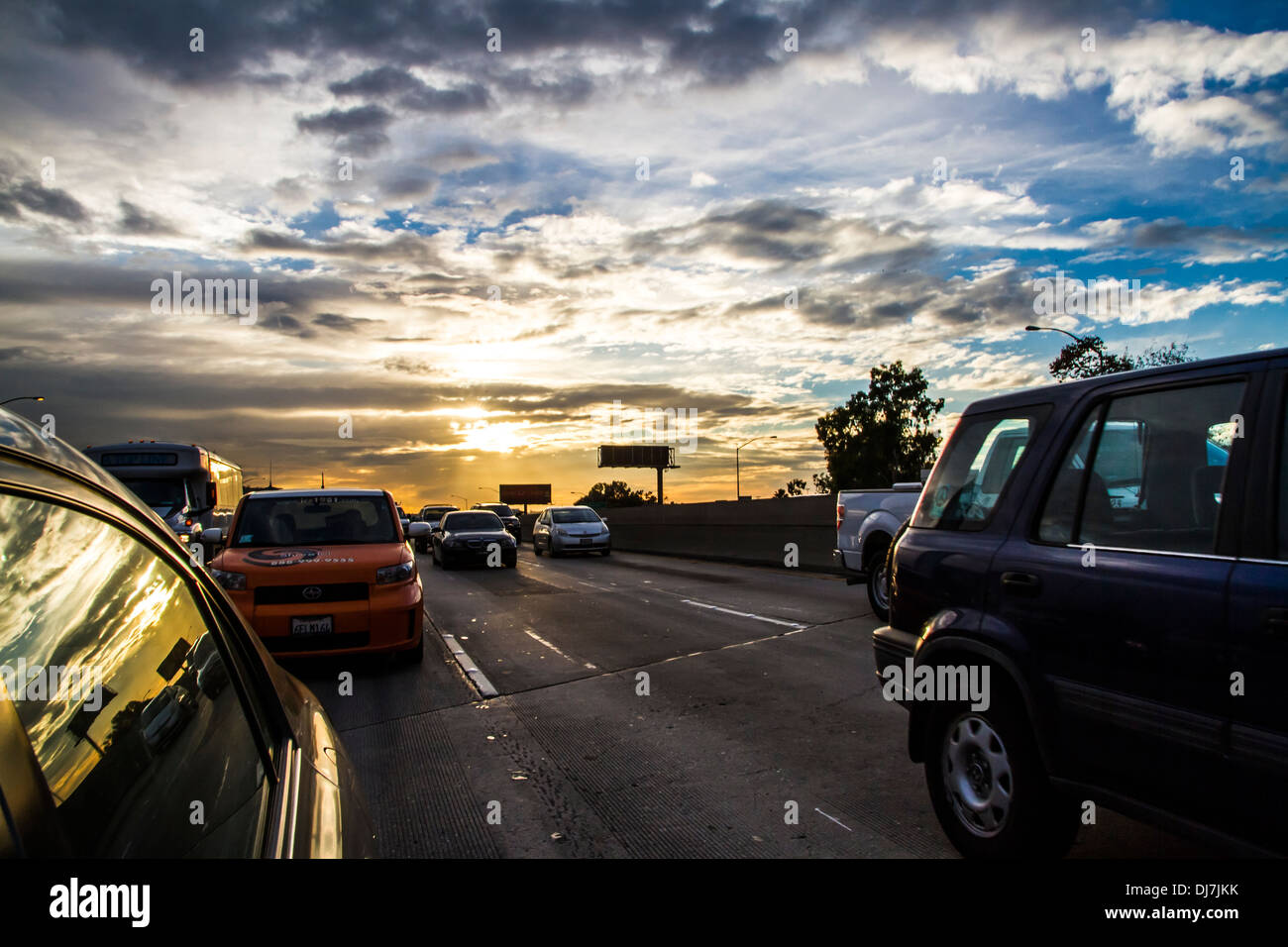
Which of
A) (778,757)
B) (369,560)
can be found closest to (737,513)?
(369,560)

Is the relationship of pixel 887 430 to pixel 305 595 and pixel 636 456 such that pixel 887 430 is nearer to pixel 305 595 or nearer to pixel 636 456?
pixel 636 456

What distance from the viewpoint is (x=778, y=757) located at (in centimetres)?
540

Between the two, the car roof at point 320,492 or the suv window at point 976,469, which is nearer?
the suv window at point 976,469

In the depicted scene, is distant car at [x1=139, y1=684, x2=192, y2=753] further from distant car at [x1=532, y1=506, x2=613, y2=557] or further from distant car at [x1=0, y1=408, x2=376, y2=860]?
distant car at [x1=532, y1=506, x2=613, y2=557]

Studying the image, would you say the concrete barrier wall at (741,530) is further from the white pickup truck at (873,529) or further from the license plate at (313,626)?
the license plate at (313,626)

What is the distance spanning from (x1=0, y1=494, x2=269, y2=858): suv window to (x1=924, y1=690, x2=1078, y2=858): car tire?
2780 mm

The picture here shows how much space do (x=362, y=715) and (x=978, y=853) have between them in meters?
4.90

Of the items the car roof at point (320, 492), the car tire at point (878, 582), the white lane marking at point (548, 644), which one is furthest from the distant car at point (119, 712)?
the car tire at point (878, 582)

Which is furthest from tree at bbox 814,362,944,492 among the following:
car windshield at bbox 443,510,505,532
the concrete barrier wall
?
car windshield at bbox 443,510,505,532

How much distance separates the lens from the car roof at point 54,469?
4.65 feet

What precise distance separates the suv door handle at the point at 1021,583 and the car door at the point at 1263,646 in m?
0.79

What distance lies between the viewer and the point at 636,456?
10825 cm

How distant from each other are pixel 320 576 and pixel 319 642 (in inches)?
24.0

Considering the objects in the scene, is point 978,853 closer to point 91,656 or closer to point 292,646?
point 91,656
